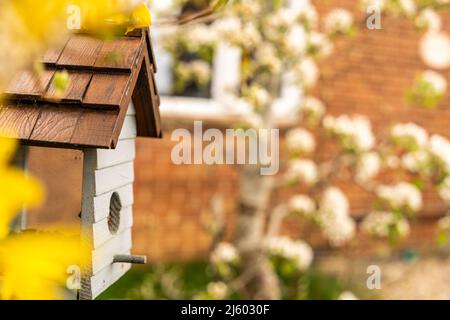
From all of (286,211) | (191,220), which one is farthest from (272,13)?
(191,220)

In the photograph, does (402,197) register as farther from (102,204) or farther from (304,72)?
(102,204)

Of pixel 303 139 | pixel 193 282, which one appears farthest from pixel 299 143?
pixel 193 282

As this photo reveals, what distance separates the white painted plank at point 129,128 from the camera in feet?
4.97

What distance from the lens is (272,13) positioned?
3.38 meters

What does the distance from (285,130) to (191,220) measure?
1.07 meters

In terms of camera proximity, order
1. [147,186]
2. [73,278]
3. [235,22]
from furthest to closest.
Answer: [147,186], [235,22], [73,278]

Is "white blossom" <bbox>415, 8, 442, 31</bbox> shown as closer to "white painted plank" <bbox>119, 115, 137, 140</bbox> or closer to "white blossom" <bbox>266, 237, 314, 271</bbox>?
"white blossom" <bbox>266, 237, 314, 271</bbox>

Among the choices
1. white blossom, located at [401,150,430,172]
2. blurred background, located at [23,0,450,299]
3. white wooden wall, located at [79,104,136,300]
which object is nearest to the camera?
white wooden wall, located at [79,104,136,300]

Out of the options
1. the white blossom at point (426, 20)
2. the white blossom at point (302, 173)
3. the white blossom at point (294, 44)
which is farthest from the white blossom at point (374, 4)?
the white blossom at point (302, 173)

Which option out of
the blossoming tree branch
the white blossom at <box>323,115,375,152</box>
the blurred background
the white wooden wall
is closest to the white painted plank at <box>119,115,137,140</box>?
the white wooden wall

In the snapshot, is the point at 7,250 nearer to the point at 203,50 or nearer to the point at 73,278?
the point at 73,278

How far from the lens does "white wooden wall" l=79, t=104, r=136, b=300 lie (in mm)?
1334

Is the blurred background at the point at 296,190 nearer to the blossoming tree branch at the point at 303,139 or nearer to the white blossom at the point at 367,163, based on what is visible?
the blossoming tree branch at the point at 303,139

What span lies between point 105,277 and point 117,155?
0.28 metres
